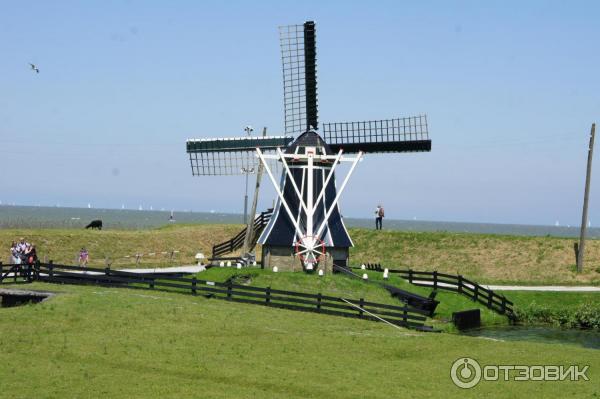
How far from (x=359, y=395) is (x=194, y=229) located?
2160 inches

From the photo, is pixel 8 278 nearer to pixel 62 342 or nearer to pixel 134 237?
pixel 62 342

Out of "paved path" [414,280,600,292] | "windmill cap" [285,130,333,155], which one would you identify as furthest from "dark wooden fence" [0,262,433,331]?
"paved path" [414,280,600,292]

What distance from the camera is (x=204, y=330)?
98.7 ft

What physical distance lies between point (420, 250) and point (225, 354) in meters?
42.8

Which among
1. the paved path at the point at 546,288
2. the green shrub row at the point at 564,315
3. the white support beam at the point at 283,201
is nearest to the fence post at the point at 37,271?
the white support beam at the point at 283,201

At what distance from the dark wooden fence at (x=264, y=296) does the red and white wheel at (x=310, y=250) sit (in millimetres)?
3975

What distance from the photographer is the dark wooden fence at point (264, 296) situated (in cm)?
3500

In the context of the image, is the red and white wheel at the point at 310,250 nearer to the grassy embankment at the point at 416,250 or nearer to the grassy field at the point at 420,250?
the grassy embankment at the point at 416,250

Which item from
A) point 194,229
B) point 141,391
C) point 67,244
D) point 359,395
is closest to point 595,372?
point 359,395

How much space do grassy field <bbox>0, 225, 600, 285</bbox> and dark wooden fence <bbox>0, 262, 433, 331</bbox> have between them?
1926 cm

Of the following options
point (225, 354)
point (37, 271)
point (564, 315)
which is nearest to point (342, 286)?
point (564, 315)

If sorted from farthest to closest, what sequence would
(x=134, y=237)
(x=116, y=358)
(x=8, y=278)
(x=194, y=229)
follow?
(x=194, y=229) → (x=134, y=237) → (x=8, y=278) → (x=116, y=358)

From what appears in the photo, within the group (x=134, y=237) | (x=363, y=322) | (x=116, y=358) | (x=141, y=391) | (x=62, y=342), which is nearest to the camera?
(x=141, y=391)

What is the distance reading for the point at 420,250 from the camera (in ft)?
221
